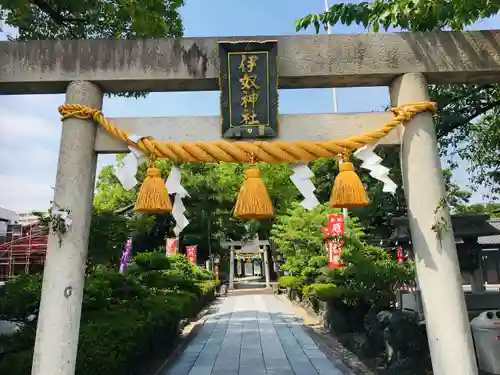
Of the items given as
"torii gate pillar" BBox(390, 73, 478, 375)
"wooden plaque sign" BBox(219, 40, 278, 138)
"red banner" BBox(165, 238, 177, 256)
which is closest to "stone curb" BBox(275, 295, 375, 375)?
"torii gate pillar" BBox(390, 73, 478, 375)

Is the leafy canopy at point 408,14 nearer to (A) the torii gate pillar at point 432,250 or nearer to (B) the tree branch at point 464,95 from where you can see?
(A) the torii gate pillar at point 432,250

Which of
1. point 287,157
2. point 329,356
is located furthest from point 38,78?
point 329,356

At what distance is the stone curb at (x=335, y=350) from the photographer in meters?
7.00

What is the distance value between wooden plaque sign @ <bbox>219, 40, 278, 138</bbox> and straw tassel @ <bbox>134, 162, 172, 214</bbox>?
0.75 meters

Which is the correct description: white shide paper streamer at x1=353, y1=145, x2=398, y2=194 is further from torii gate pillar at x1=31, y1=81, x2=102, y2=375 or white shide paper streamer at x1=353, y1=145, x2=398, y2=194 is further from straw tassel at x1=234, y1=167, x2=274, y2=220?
torii gate pillar at x1=31, y1=81, x2=102, y2=375

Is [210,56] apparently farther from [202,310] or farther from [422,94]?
[202,310]

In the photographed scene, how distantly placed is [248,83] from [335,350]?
6.98m

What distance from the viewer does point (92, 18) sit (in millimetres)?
7211

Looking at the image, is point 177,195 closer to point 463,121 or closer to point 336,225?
point 463,121

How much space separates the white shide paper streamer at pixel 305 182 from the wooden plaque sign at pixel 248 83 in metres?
0.45

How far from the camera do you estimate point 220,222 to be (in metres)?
28.6

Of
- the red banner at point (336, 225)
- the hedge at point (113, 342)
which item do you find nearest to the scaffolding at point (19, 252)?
the red banner at point (336, 225)

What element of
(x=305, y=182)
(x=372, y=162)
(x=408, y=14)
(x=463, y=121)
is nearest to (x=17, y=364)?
(x=305, y=182)

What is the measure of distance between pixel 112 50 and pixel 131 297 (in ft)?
16.3
